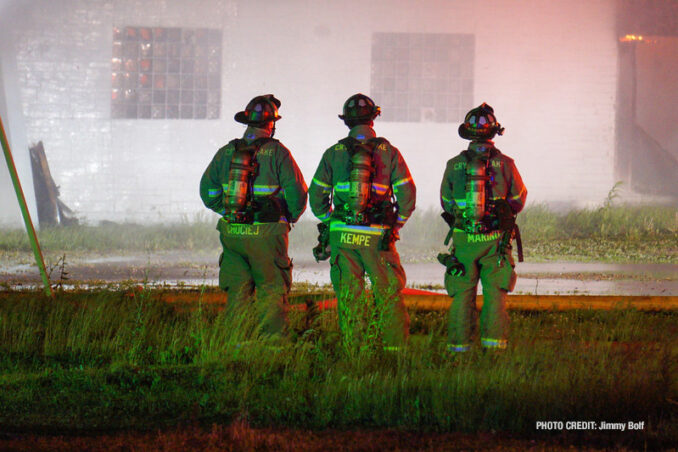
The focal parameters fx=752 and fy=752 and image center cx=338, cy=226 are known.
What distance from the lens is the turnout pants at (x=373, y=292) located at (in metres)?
5.32

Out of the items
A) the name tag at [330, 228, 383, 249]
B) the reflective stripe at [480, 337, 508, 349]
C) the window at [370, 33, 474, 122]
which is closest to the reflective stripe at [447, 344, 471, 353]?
the reflective stripe at [480, 337, 508, 349]

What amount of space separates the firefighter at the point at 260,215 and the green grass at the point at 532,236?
7031 millimetres

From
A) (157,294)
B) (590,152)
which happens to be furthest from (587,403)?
(590,152)

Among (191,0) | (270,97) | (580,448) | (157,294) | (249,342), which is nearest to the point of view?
(580,448)

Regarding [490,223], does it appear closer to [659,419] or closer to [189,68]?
[659,419]

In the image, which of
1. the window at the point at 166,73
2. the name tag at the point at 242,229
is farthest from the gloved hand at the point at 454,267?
the window at the point at 166,73

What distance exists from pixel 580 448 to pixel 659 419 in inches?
29.4

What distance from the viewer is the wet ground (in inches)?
368

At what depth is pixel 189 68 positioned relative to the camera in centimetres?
1314

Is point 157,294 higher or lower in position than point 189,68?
lower

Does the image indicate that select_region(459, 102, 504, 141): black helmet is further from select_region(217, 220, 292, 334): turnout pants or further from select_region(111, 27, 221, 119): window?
select_region(111, 27, 221, 119): window

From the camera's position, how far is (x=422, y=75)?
43.3 feet

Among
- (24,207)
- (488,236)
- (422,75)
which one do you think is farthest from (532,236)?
(24,207)

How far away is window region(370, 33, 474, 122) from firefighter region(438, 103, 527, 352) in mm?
7713
